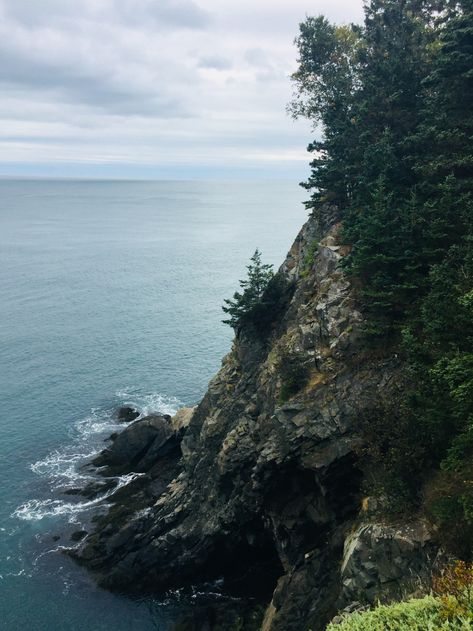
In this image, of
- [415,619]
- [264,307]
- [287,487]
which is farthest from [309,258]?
[415,619]

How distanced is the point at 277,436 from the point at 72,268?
12242 cm

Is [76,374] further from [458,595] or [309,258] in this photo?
[458,595]

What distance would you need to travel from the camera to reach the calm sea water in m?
41.3

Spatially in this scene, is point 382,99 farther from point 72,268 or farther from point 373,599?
point 72,268

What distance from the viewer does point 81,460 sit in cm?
5931

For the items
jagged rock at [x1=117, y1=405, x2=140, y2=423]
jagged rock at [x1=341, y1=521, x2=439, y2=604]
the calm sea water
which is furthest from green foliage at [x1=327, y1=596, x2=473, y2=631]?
jagged rock at [x1=117, y1=405, x2=140, y2=423]

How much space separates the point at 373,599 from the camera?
20.5 m

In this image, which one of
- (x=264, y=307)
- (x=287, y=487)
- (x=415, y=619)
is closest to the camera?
(x=415, y=619)

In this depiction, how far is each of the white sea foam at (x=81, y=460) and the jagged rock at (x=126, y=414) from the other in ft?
2.39

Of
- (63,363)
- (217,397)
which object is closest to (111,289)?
(63,363)

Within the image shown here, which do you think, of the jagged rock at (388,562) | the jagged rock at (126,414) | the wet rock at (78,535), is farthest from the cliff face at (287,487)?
the jagged rock at (126,414)

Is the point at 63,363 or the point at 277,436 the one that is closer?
the point at 277,436

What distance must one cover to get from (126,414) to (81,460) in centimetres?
1016

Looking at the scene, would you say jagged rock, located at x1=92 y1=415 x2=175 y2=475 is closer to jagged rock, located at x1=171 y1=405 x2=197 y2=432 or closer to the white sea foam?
jagged rock, located at x1=171 y1=405 x2=197 y2=432
